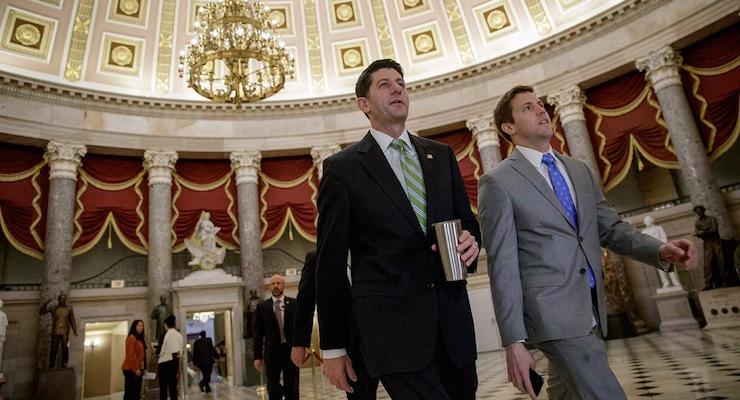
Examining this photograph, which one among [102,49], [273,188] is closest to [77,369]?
[273,188]

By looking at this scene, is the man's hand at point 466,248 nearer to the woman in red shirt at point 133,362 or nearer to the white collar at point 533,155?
the white collar at point 533,155

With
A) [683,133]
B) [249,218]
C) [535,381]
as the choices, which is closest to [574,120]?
[683,133]

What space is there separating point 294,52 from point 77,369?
37.5 feet

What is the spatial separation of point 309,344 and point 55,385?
37.7ft

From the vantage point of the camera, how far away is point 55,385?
36.5ft

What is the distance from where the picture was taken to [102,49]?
50.9 ft

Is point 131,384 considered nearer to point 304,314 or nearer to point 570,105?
point 304,314

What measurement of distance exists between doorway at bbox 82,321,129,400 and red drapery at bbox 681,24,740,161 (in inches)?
636

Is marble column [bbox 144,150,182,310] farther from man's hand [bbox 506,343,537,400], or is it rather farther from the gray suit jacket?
man's hand [bbox 506,343,537,400]

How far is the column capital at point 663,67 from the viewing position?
12.5 m

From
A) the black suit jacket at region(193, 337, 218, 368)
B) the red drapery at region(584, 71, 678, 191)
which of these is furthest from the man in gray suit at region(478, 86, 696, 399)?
the red drapery at region(584, 71, 678, 191)

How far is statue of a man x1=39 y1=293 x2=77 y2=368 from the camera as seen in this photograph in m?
11.5

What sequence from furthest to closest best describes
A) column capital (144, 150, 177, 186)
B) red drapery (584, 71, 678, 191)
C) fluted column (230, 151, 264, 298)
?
column capital (144, 150, 177, 186) → fluted column (230, 151, 264, 298) → red drapery (584, 71, 678, 191)

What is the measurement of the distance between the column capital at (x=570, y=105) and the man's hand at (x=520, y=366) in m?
13.3
